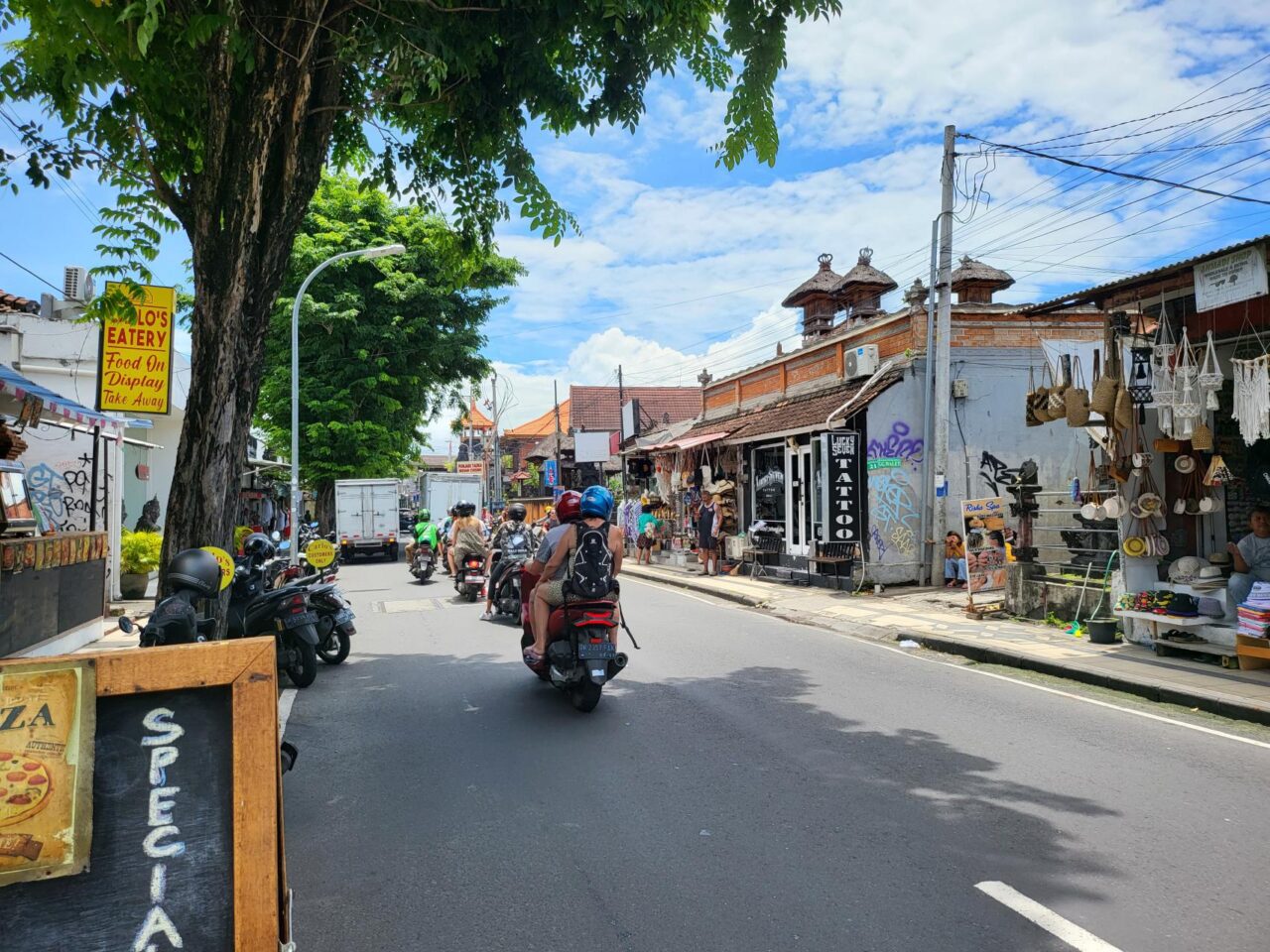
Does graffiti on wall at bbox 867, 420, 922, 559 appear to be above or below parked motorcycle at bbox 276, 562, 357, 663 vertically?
above

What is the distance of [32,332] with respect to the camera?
54.0 feet

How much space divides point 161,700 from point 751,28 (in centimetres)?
546

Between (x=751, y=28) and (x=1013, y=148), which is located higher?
(x=1013, y=148)

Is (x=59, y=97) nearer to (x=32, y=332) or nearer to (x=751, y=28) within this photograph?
(x=751, y=28)

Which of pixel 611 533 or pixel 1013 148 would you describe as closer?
pixel 611 533

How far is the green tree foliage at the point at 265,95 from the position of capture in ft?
19.7

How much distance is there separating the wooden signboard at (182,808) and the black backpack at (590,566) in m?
4.23

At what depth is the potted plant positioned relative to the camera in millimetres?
14898

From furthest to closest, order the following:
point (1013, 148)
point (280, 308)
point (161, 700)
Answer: point (280, 308) → point (1013, 148) → point (161, 700)

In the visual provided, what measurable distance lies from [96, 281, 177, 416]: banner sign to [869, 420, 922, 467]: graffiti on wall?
38.2 ft

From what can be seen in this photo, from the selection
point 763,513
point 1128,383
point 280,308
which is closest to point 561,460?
point 280,308

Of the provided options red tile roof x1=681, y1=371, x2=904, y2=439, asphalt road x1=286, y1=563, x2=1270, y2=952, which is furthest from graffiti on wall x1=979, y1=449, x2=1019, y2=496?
asphalt road x1=286, y1=563, x2=1270, y2=952

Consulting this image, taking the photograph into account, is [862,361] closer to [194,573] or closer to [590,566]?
[590,566]

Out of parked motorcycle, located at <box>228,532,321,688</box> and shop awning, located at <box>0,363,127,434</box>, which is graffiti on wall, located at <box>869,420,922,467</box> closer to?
parked motorcycle, located at <box>228,532,321,688</box>
